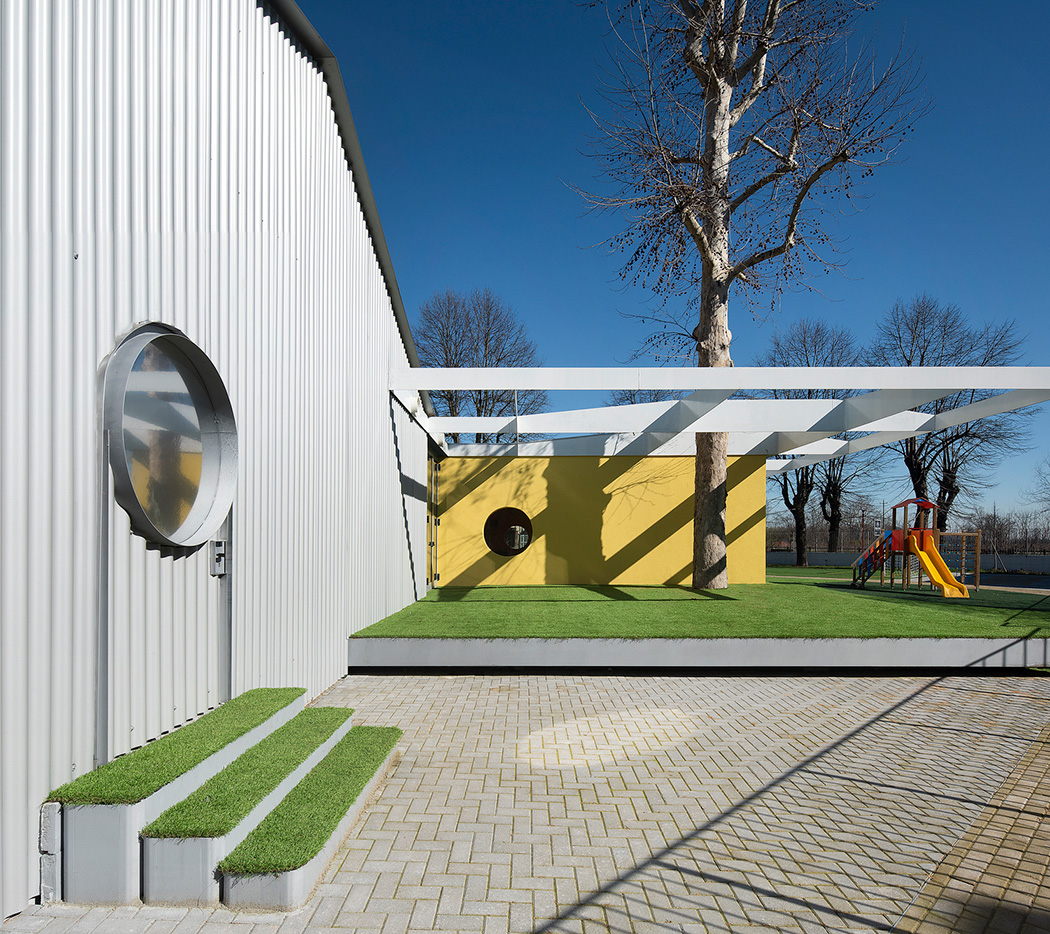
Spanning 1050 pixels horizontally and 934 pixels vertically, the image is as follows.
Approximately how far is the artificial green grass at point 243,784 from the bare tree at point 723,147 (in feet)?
30.3

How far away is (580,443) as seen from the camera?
14555 millimetres

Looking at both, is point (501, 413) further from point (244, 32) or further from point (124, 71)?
point (124, 71)

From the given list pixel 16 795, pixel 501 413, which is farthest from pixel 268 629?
pixel 501 413

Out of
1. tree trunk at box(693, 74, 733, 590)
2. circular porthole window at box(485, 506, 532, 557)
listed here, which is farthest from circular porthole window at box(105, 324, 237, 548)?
circular porthole window at box(485, 506, 532, 557)

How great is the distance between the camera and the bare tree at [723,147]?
1006 centimetres

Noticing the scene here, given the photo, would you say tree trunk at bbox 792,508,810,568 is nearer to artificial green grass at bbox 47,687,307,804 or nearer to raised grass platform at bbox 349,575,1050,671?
raised grass platform at bbox 349,575,1050,671

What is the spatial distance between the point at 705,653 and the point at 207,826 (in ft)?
20.0

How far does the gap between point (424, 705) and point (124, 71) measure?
5562 mm

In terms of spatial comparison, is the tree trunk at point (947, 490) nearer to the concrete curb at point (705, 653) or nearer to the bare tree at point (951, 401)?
the bare tree at point (951, 401)

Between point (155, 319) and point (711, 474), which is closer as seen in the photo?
point (155, 319)

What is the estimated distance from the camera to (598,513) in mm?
14750

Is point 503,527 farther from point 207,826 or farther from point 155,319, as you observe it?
point 207,826

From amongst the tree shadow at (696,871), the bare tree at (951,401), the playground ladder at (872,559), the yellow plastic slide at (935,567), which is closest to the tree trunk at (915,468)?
the bare tree at (951,401)

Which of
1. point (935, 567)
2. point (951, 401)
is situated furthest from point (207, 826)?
point (951, 401)
